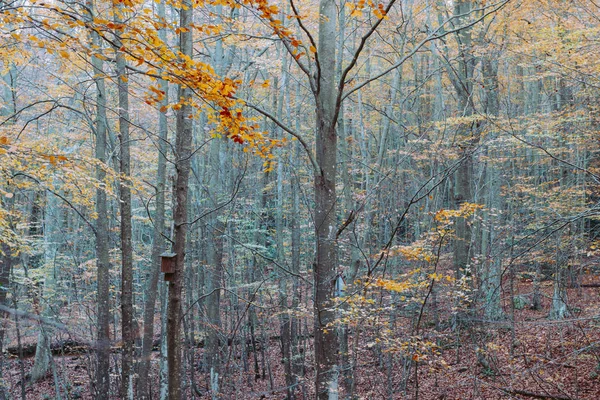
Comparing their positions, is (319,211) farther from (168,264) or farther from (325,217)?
(168,264)

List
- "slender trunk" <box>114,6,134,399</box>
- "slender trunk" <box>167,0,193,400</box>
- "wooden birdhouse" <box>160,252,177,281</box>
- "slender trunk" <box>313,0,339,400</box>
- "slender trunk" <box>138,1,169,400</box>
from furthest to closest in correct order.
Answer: "slender trunk" <box>138,1,169,400</box>
"slender trunk" <box>114,6,134,399</box>
"slender trunk" <box>313,0,339,400</box>
"slender trunk" <box>167,0,193,400</box>
"wooden birdhouse" <box>160,252,177,281</box>

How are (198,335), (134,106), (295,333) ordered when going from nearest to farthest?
(295,333) < (198,335) < (134,106)

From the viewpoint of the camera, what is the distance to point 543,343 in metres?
10.4

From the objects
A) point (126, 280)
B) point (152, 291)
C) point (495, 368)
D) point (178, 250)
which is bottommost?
point (495, 368)

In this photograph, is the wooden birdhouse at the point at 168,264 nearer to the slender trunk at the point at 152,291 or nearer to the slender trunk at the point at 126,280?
the slender trunk at the point at 126,280

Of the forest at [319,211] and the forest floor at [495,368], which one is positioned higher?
the forest at [319,211]

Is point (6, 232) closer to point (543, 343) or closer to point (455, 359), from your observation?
point (455, 359)

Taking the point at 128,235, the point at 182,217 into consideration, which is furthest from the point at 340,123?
the point at 182,217

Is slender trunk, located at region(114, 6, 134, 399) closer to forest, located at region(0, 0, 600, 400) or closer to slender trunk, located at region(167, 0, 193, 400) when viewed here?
forest, located at region(0, 0, 600, 400)

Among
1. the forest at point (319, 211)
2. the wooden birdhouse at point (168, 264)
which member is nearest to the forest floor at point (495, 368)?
the forest at point (319, 211)

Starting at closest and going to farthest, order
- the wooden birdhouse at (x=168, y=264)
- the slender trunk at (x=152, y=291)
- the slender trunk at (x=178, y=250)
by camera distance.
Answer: the wooden birdhouse at (x=168, y=264)
the slender trunk at (x=178, y=250)
the slender trunk at (x=152, y=291)

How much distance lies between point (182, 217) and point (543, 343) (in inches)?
368

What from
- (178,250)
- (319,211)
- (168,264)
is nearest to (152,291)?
(178,250)

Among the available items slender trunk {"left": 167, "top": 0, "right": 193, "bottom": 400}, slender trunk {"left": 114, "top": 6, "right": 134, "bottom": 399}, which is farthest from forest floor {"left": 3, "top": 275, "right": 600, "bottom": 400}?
slender trunk {"left": 167, "top": 0, "right": 193, "bottom": 400}
